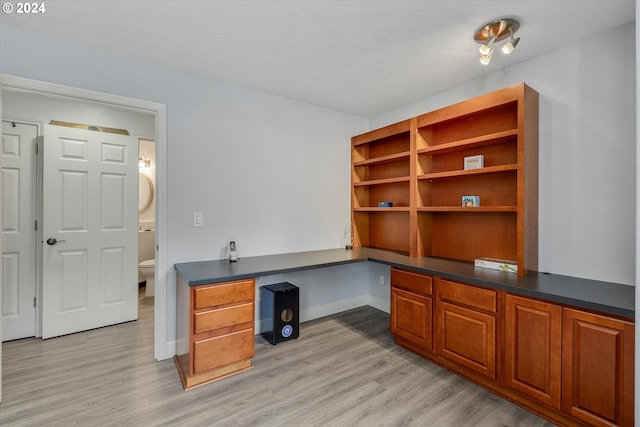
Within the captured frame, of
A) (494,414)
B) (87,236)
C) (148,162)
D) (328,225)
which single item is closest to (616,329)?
(494,414)

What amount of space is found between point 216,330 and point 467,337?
182 cm

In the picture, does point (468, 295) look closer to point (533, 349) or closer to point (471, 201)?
point (533, 349)

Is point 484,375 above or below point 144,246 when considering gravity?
below

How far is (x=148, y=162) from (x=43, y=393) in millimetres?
3732

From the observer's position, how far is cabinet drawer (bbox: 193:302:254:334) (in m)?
2.05

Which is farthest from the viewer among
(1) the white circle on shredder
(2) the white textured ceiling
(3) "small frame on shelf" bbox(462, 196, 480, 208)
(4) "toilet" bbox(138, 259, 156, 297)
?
(4) "toilet" bbox(138, 259, 156, 297)

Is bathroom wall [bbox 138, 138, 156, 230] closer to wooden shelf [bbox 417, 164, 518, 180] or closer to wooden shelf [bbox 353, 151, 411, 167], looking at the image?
wooden shelf [bbox 353, 151, 411, 167]

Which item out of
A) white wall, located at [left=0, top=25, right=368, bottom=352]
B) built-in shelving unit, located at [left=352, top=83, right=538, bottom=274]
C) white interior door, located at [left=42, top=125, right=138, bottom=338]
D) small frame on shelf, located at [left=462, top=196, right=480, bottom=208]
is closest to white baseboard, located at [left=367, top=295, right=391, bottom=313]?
white wall, located at [left=0, top=25, right=368, bottom=352]

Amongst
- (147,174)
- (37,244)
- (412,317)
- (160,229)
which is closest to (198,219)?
(160,229)

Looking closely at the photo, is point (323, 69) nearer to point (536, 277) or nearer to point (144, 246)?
point (536, 277)

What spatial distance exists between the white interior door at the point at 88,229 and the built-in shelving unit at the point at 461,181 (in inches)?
104

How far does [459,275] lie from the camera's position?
2.16 m

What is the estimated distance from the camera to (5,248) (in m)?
2.75

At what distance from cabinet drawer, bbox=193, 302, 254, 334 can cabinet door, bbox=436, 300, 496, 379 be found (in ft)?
4.90
